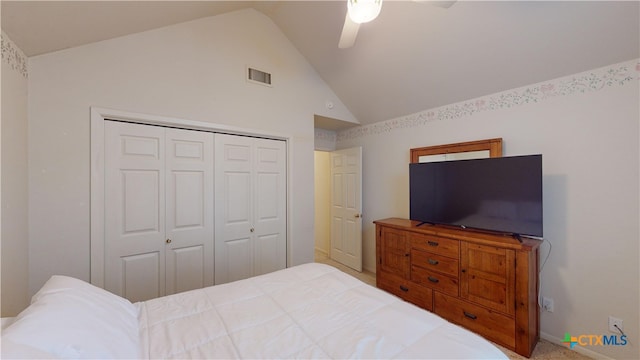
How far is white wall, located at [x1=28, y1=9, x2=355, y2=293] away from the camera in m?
1.70

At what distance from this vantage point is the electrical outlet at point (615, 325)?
174 centimetres

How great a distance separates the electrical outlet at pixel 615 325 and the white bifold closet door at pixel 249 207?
9.44 ft

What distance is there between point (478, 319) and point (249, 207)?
2429 mm

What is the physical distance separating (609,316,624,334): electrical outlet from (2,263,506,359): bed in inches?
68.5

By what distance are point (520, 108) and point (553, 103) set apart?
0.72 ft

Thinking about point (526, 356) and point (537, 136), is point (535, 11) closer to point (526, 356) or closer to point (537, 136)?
point (537, 136)

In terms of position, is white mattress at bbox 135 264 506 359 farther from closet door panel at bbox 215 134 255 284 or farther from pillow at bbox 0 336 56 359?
closet door panel at bbox 215 134 255 284

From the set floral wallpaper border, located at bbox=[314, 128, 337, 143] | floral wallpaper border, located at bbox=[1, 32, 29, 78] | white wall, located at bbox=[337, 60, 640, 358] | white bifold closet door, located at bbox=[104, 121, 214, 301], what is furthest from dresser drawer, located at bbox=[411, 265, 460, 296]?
floral wallpaper border, located at bbox=[1, 32, 29, 78]

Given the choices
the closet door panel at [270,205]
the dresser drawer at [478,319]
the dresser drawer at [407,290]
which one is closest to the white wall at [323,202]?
the closet door panel at [270,205]

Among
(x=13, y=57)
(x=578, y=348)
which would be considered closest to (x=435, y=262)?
(x=578, y=348)

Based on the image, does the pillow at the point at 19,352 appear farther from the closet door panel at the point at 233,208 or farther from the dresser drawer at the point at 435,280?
the dresser drawer at the point at 435,280

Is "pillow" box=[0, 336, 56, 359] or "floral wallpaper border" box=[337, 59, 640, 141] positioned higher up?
"floral wallpaper border" box=[337, 59, 640, 141]

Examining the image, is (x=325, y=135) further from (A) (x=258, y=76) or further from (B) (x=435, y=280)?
(B) (x=435, y=280)

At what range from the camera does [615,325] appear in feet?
5.77
